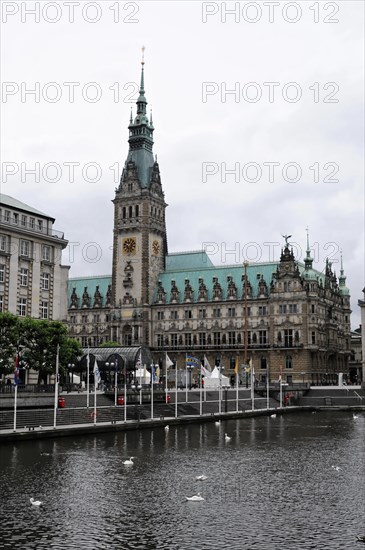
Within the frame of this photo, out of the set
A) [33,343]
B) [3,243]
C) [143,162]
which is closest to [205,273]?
[143,162]

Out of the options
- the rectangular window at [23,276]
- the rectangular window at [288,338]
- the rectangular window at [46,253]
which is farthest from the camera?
the rectangular window at [288,338]

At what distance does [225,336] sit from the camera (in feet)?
585

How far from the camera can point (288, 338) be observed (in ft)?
558

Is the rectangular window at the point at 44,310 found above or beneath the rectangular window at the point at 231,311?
beneath

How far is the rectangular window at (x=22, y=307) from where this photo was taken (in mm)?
102875

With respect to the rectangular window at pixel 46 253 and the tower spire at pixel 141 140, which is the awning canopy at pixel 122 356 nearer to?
the rectangular window at pixel 46 253

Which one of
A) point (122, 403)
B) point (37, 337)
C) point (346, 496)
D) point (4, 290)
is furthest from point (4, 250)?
point (346, 496)

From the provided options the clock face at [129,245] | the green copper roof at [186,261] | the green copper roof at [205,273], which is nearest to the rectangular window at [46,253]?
the clock face at [129,245]

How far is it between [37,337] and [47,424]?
1916 cm

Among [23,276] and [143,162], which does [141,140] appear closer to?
[143,162]

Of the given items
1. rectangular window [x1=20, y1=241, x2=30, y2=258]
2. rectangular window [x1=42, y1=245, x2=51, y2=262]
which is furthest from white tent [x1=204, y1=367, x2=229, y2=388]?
rectangular window [x1=20, y1=241, x2=30, y2=258]

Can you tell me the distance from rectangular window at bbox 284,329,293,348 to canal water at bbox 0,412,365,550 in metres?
99.1

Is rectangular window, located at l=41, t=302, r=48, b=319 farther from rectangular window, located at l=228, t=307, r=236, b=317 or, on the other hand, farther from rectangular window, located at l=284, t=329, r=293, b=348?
rectangular window, located at l=228, t=307, r=236, b=317

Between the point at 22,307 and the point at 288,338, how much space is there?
83.7 metres
